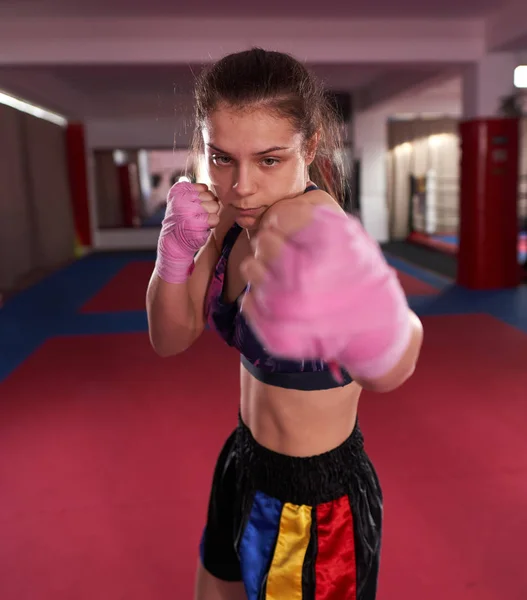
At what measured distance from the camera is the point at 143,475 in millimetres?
2205

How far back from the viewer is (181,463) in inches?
90.2

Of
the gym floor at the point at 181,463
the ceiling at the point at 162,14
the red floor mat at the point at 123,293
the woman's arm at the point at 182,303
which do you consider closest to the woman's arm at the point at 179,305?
the woman's arm at the point at 182,303

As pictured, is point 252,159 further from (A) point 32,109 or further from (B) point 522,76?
(A) point 32,109

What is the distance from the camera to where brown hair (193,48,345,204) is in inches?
30.6

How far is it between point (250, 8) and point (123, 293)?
3.14 meters

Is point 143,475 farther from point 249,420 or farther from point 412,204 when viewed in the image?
point 412,204

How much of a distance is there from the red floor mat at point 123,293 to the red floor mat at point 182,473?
5.87 feet

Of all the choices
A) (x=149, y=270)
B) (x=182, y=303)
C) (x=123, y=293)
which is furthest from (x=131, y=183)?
(x=182, y=303)

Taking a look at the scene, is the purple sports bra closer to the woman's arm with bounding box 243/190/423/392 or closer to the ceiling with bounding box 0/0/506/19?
the woman's arm with bounding box 243/190/423/392

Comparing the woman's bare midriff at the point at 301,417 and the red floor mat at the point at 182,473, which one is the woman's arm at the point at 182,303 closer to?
the woman's bare midriff at the point at 301,417

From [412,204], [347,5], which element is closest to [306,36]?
[347,5]

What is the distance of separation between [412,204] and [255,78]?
1030cm

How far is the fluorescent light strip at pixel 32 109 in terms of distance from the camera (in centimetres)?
738

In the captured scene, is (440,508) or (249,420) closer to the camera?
(249,420)
